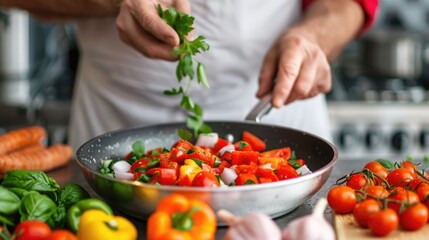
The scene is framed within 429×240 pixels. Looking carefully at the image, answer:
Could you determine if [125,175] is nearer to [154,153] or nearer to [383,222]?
[154,153]

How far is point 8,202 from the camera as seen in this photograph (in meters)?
1.02

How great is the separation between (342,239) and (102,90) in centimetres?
107

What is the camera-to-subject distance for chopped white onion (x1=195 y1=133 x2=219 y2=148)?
1.38 metres

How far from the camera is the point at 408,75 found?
9.48 ft

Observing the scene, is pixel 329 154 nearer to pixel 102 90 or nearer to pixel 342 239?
pixel 342 239

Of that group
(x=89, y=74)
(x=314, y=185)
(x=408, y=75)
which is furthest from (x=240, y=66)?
(x=408, y=75)

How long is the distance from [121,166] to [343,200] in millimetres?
433

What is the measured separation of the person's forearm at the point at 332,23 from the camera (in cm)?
171

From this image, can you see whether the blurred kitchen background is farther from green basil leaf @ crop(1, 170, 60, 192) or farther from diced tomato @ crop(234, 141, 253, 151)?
green basil leaf @ crop(1, 170, 60, 192)

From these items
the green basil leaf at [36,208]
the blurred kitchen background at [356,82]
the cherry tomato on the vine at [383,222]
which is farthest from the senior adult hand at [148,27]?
the blurred kitchen background at [356,82]

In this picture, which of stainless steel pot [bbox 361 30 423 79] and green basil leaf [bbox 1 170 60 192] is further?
stainless steel pot [bbox 361 30 423 79]

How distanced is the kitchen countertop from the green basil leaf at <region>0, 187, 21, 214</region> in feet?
0.63

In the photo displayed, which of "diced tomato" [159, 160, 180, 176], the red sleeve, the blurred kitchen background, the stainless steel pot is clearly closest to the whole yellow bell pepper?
"diced tomato" [159, 160, 180, 176]

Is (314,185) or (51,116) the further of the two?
(51,116)
